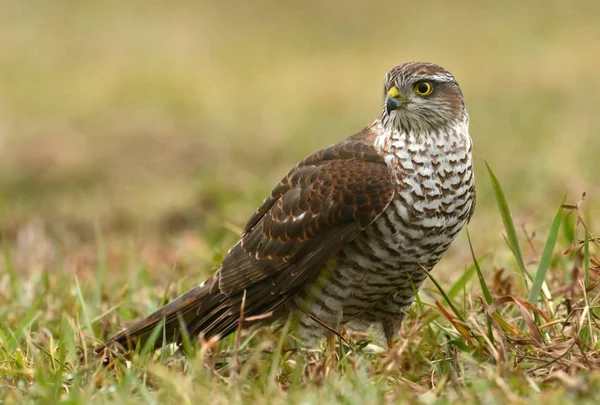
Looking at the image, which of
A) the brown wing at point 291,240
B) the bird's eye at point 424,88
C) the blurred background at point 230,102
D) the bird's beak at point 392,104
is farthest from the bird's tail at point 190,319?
the bird's eye at point 424,88

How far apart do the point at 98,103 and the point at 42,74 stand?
2.83 meters

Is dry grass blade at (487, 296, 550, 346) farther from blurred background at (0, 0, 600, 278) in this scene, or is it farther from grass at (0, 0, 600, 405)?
blurred background at (0, 0, 600, 278)

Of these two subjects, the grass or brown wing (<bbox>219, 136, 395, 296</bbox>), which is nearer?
the grass

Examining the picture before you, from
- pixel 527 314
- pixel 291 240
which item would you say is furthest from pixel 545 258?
pixel 291 240

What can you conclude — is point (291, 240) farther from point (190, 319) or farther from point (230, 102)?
point (230, 102)

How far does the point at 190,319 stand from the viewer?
14.2 feet

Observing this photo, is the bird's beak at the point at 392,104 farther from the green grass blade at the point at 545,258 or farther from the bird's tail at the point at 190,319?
the bird's tail at the point at 190,319

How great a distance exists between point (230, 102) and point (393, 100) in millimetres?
9808

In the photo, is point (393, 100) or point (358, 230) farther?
point (393, 100)

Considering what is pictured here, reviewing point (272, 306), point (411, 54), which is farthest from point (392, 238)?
point (411, 54)

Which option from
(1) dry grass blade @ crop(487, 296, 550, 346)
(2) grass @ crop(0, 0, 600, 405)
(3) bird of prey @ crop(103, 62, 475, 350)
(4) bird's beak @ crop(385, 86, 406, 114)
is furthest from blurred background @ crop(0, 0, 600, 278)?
(1) dry grass blade @ crop(487, 296, 550, 346)

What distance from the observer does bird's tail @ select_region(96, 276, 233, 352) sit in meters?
4.19

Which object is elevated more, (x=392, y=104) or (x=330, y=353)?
(x=392, y=104)

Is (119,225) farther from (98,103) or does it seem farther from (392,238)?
(98,103)
